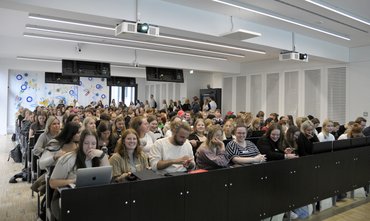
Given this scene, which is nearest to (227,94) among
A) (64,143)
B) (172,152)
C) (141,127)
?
(141,127)

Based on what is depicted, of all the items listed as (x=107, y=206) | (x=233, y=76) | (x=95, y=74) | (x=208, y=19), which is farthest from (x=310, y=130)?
(x=233, y=76)

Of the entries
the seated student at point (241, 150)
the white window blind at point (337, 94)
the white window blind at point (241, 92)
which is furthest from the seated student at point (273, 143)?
the white window blind at point (241, 92)

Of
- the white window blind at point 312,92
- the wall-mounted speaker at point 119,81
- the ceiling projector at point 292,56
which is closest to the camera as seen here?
the ceiling projector at point 292,56

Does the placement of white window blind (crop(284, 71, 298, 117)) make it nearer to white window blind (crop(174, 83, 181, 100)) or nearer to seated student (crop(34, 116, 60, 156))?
white window blind (crop(174, 83, 181, 100))

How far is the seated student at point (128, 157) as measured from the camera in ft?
11.0

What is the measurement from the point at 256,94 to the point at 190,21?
760cm

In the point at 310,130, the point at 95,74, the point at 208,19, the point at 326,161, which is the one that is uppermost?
the point at 208,19

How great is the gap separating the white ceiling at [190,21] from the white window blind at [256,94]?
3.80 meters

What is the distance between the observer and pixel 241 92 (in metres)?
13.9

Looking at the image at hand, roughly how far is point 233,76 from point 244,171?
36.9 feet

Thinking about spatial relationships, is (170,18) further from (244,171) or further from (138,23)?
(244,171)

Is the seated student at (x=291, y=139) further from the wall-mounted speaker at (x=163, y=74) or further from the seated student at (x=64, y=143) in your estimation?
the wall-mounted speaker at (x=163, y=74)

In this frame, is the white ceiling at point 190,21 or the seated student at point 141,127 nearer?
the seated student at point 141,127

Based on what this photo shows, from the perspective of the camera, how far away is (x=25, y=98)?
15758 mm
